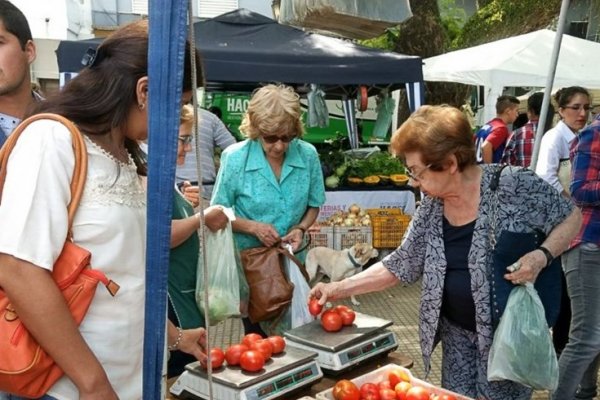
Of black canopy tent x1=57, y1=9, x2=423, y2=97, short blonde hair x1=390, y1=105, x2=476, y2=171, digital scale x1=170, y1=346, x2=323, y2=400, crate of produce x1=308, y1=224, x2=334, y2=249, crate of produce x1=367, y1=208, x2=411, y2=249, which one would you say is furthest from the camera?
crate of produce x1=367, y1=208, x2=411, y2=249

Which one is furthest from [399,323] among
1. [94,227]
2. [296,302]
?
[94,227]

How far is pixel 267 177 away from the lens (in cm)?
279

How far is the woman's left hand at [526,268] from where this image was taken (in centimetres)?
192

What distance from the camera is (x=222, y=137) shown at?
472 cm

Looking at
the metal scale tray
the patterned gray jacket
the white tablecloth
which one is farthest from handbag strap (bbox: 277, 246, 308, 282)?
the white tablecloth

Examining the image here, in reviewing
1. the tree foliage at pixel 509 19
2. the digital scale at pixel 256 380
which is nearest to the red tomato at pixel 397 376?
the digital scale at pixel 256 380

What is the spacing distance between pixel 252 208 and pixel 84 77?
5.16 ft

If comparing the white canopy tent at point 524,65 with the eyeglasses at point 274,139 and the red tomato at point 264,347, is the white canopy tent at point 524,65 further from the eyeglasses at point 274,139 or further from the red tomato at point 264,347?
the red tomato at point 264,347

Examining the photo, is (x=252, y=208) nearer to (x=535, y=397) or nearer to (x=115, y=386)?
(x=115, y=386)

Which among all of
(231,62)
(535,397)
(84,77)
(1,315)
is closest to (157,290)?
(1,315)

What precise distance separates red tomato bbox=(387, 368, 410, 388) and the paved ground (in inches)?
73.8

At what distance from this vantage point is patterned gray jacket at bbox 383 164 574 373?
1.97m

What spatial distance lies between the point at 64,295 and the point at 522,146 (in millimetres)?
5158

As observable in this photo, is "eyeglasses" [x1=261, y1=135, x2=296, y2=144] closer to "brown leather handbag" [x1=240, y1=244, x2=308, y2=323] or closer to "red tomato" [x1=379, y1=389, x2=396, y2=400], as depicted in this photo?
"brown leather handbag" [x1=240, y1=244, x2=308, y2=323]
